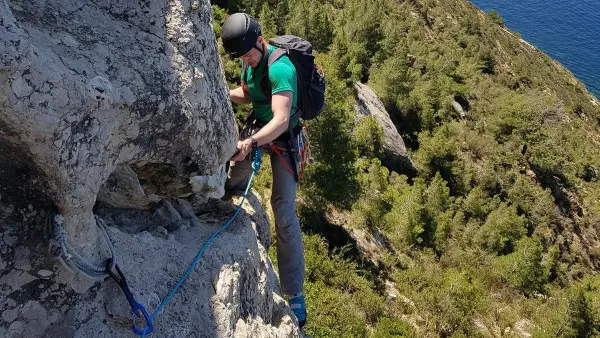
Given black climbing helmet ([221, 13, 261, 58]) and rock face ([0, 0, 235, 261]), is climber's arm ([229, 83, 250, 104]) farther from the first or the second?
rock face ([0, 0, 235, 261])

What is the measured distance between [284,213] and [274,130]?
1.28m

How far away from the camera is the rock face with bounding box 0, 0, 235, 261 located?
2.80 meters

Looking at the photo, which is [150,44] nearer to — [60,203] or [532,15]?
[60,203]

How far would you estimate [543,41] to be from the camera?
69000 mm

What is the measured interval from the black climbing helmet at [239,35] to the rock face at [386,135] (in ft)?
68.8

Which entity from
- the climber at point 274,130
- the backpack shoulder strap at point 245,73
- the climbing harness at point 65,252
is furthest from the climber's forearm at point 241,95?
the climbing harness at point 65,252

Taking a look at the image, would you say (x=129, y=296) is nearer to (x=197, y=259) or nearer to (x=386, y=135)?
(x=197, y=259)

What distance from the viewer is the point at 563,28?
72.0 meters

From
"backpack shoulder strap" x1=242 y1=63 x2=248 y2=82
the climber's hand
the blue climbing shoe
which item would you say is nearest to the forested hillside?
the blue climbing shoe

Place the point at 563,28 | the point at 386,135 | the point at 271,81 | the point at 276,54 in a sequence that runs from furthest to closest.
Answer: the point at 563,28 → the point at 386,135 → the point at 276,54 → the point at 271,81

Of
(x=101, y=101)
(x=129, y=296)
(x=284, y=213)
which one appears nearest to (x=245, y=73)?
(x=284, y=213)

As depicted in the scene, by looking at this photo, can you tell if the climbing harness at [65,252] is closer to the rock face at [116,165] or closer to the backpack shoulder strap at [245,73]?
the rock face at [116,165]

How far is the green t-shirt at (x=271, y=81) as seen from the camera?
465 centimetres

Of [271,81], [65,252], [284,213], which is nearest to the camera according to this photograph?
[65,252]
